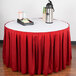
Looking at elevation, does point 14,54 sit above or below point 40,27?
below

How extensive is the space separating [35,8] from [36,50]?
1504mm

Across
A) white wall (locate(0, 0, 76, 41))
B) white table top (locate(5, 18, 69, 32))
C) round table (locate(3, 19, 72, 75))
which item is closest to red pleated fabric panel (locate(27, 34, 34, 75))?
round table (locate(3, 19, 72, 75))

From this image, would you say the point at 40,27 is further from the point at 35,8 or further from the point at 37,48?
the point at 35,8

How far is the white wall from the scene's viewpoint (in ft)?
12.7

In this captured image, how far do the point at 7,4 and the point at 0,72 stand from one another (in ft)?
5.29

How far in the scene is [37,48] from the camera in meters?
2.64

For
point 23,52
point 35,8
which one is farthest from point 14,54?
point 35,8

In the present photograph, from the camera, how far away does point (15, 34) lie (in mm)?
2691

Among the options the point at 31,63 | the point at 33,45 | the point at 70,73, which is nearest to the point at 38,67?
the point at 31,63

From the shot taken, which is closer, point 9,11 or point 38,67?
point 38,67

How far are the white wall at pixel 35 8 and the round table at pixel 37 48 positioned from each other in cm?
105

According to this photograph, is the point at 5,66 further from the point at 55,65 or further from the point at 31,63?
the point at 55,65

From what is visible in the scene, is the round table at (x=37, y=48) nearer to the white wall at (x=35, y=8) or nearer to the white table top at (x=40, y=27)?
the white table top at (x=40, y=27)

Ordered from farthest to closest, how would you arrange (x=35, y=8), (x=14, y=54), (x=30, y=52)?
(x=35, y=8)
(x=14, y=54)
(x=30, y=52)
